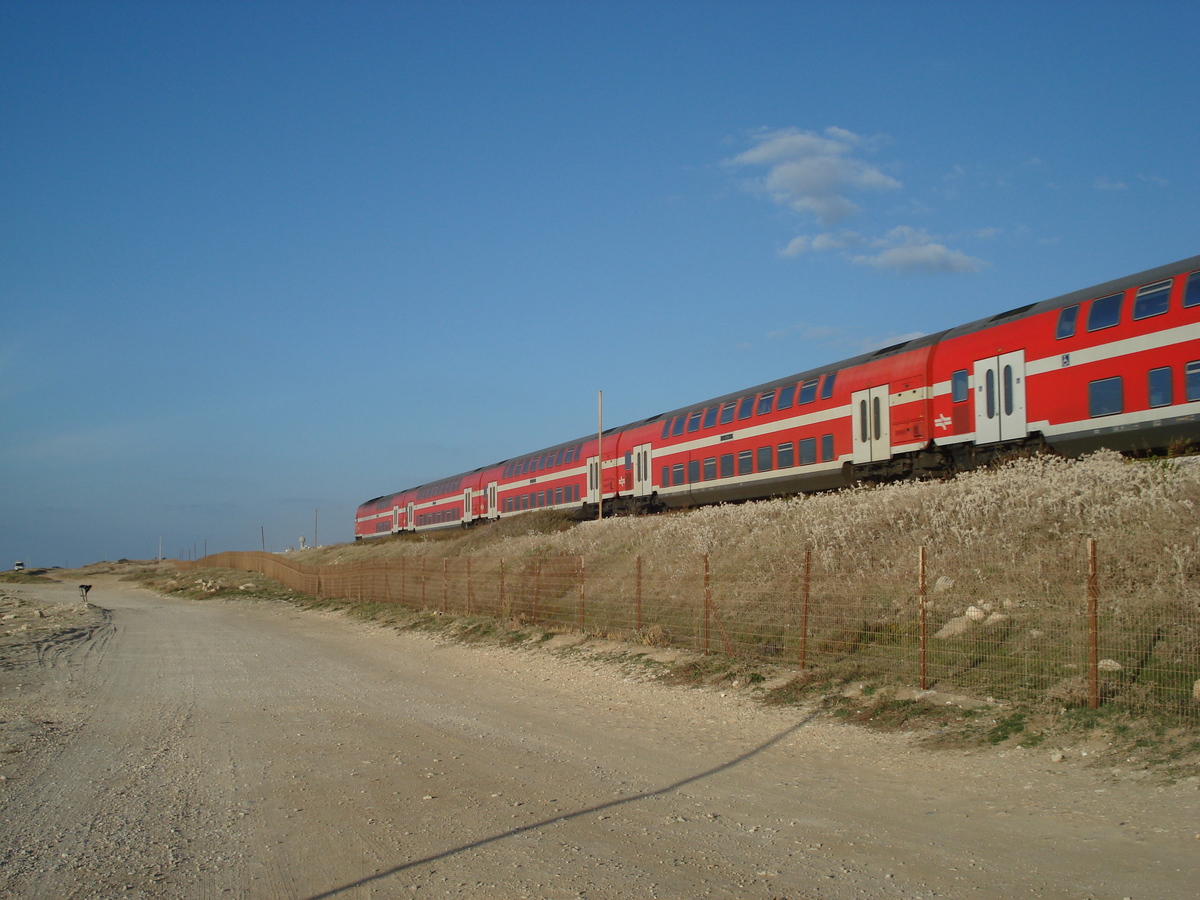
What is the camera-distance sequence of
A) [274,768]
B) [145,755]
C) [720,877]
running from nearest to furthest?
[720,877] < [274,768] < [145,755]

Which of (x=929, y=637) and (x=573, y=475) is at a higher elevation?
(x=573, y=475)

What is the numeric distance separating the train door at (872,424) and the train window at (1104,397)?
16.9ft

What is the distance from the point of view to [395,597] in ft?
90.7

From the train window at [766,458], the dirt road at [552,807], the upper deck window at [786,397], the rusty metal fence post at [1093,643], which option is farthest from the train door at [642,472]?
the rusty metal fence post at [1093,643]

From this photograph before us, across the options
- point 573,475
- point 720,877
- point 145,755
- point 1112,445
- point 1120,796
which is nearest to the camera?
point 720,877

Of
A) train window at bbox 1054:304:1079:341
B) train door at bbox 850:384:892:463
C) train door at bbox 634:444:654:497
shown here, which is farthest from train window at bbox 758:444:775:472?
train window at bbox 1054:304:1079:341

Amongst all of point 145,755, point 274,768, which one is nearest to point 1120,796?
point 274,768

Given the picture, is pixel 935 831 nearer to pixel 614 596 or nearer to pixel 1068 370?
pixel 614 596

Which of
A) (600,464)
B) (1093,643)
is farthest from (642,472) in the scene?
(1093,643)

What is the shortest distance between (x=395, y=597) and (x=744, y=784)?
71.0 feet

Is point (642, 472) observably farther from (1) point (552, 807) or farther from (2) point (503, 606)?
(1) point (552, 807)

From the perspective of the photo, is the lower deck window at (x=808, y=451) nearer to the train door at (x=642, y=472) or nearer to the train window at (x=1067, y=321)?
the train window at (x=1067, y=321)

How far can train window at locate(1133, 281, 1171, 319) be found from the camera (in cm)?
1472

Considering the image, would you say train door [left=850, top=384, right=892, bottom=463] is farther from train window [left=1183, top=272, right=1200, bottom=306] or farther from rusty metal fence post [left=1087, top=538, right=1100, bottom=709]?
rusty metal fence post [left=1087, top=538, right=1100, bottom=709]
